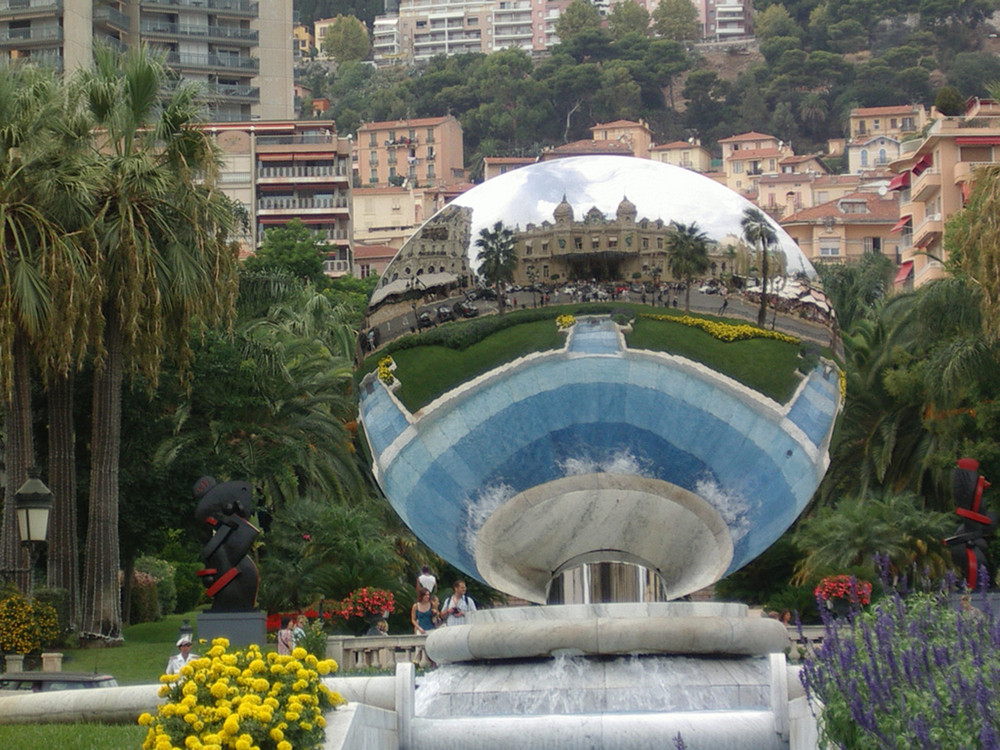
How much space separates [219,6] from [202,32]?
2.20m

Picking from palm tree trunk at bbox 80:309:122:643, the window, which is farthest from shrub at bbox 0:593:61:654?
the window

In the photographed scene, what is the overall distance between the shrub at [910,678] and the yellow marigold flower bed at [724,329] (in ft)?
7.38

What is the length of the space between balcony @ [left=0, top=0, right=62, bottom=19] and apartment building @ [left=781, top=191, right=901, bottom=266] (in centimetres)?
4788

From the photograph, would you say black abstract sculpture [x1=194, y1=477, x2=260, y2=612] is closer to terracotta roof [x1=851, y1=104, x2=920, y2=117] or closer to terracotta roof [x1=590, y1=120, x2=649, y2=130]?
terracotta roof [x1=590, y1=120, x2=649, y2=130]

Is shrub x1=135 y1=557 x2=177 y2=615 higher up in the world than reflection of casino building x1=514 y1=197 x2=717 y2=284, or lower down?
lower down

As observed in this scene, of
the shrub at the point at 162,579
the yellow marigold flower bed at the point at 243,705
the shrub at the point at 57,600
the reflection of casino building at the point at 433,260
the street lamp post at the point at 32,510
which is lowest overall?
the shrub at the point at 162,579

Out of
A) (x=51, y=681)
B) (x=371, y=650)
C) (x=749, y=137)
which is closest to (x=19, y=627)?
(x=371, y=650)

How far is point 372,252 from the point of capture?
384ft

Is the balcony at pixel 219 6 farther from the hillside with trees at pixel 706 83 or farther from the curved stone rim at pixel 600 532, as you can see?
the curved stone rim at pixel 600 532

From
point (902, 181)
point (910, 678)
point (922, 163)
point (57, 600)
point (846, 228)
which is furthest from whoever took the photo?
point (846, 228)

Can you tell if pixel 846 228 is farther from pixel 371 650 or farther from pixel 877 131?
pixel 371 650

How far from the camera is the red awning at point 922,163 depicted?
6750cm

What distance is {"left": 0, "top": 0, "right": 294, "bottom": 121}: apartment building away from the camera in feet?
306

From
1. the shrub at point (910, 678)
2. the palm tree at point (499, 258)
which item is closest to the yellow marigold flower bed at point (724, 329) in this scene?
the palm tree at point (499, 258)
